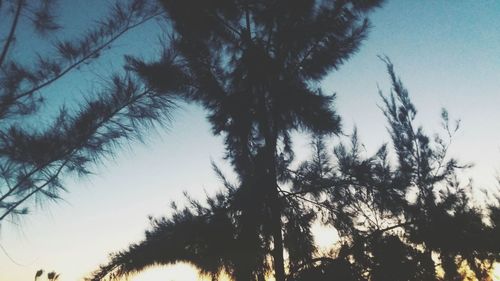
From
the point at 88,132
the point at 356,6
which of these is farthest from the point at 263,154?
the point at 356,6

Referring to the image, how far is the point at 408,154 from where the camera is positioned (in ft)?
31.1

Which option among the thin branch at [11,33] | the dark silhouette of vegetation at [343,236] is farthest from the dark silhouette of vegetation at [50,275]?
the thin branch at [11,33]

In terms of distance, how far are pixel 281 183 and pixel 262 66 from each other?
5.35 ft

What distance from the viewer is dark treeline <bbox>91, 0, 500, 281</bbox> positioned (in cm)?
277

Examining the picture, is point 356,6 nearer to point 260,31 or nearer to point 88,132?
point 260,31

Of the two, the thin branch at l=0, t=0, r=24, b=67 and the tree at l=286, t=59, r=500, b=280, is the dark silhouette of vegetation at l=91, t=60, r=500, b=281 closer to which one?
the tree at l=286, t=59, r=500, b=280

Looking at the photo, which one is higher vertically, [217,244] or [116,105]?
[116,105]

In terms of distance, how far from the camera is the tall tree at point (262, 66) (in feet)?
11.4

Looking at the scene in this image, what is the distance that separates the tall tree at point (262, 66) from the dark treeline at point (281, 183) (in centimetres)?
1

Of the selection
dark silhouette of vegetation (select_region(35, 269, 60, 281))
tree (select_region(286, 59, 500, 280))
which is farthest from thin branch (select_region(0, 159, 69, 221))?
tree (select_region(286, 59, 500, 280))

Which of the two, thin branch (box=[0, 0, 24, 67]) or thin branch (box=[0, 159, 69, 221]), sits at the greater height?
thin branch (box=[0, 0, 24, 67])

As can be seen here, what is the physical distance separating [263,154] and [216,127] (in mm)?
790

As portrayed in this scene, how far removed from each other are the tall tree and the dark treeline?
12 mm

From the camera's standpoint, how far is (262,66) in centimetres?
348
